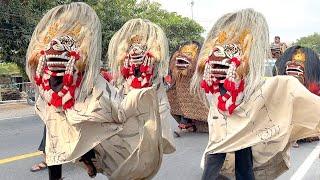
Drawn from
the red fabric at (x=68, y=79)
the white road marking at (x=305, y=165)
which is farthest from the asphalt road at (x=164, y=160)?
the red fabric at (x=68, y=79)

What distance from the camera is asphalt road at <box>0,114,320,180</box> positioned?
20.9ft

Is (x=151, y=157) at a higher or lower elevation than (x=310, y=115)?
lower

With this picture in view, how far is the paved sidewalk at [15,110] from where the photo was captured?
1436 cm

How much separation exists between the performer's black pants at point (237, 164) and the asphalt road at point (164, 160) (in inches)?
63.5

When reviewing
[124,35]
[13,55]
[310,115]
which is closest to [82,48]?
[310,115]

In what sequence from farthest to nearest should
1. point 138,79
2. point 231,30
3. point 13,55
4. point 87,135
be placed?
1. point 13,55
2. point 138,79
3. point 231,30
4. point 87,135

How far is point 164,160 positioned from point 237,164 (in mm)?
2668

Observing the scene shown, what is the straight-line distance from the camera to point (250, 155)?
4754 mm

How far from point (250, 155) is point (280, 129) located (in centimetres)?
38

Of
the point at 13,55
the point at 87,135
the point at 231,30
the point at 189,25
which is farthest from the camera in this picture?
the point at 189,25

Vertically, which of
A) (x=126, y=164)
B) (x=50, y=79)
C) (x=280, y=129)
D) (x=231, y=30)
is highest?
(x=231, y=30)

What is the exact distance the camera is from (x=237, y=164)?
474 cm

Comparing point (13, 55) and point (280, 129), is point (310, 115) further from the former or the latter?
point (13, 55)

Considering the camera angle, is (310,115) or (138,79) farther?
(138,79)
